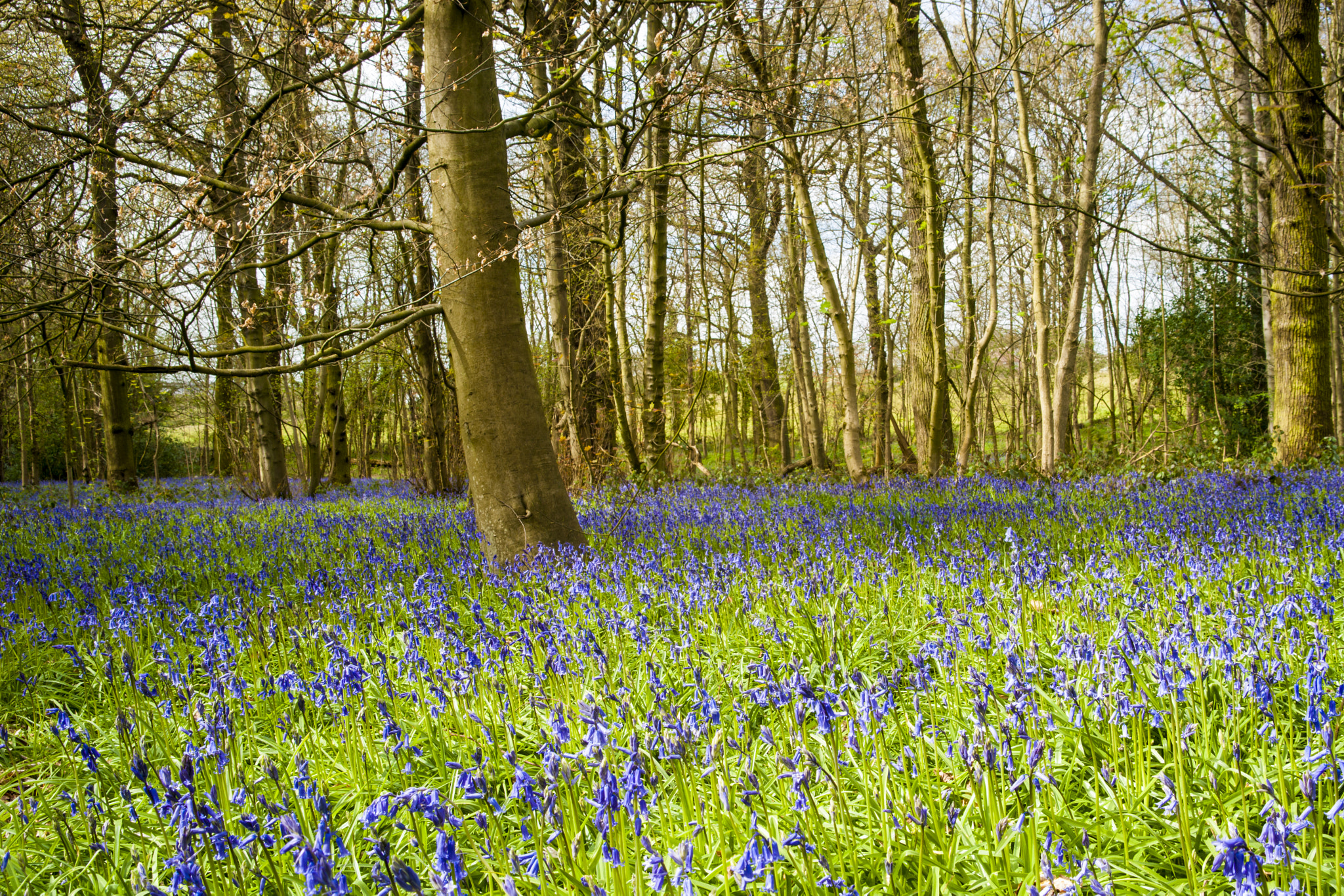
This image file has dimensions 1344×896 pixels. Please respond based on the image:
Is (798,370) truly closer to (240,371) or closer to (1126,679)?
(240,371)

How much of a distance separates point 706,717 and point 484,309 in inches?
148

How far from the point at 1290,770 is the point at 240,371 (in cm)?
523

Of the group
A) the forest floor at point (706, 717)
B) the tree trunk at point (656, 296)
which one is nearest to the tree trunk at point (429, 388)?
the tree trunk at point (656, 296)

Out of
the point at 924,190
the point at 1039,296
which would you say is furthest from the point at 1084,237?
the point at 924,190

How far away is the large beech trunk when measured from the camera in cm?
503

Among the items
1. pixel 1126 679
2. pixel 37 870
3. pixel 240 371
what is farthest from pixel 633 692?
pixel 240 371

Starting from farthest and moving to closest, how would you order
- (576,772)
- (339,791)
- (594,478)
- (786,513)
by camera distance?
(594,478), (786,513), (339,791), (576,772)

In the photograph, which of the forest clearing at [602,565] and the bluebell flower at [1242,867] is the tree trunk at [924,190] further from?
the bluebell flower at [1242,867]

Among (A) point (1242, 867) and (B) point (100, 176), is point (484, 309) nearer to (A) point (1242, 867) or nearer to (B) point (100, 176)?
(B) point (100, 176)

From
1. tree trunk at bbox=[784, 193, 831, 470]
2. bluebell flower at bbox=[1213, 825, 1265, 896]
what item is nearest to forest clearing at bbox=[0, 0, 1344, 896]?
bluebell flower at bbox=[1213, 825, 1265, 896]

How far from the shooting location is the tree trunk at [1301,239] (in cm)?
848

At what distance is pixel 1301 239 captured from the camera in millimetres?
8633

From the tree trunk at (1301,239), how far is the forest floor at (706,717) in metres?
4.41

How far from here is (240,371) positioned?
461 cm
